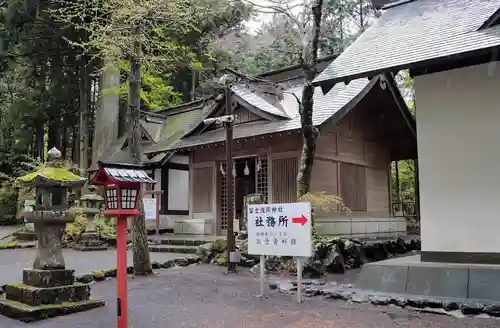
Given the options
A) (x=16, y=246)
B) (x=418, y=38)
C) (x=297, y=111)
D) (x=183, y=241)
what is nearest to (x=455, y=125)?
(x=418, y=38)

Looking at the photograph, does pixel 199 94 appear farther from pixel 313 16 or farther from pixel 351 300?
pixel 351 300

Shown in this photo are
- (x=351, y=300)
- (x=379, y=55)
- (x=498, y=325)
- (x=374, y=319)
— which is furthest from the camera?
(x=379, y=55)

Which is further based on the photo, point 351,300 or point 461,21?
point 461,21

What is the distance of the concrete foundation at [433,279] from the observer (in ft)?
21.7

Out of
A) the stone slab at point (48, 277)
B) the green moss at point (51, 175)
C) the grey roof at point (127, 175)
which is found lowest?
the stone slab at point (48, 277)

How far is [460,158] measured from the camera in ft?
25.2

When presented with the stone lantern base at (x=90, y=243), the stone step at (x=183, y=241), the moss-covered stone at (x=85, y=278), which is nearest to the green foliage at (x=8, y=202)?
the stone lantern base at (x=90, y=243)

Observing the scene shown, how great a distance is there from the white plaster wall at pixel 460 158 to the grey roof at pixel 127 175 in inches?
199

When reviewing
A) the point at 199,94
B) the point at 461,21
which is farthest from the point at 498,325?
the point at 199,94

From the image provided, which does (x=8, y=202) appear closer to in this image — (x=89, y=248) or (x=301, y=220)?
(x=89, y=248)

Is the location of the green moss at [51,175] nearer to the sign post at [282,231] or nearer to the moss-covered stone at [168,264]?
the sign post at [282,231]

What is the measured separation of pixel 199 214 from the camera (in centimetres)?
1691

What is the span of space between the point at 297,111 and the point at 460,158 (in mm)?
7557

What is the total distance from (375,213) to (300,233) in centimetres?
995
